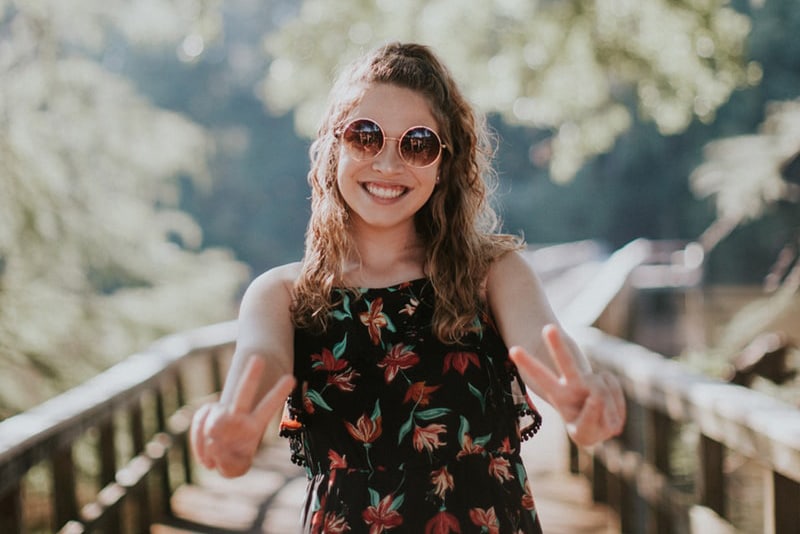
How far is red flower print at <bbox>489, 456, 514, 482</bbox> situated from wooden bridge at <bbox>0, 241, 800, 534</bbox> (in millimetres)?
771

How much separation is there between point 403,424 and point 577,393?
14.0 inches

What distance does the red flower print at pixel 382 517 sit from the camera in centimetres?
151

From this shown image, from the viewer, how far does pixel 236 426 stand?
1287 mm

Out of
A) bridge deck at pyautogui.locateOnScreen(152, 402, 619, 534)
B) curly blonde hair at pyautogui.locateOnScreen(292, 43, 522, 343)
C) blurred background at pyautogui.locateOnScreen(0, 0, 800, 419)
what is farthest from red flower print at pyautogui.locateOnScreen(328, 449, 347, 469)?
bridge deck at pyautogui.locateOnScreen(152, 402, 619, 534)

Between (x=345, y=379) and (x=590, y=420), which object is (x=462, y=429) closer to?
→ (x=345, y=379)

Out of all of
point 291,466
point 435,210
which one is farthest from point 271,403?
point 291,466

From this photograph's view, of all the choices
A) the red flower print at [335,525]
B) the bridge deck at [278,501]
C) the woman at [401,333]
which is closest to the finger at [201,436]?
the woman at [401,333]

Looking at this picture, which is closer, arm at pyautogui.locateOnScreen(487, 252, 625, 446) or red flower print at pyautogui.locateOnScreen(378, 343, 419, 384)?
arm at pyautogui.locateOnScreen(487, 252, 625, 446)

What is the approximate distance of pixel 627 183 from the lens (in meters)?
29.2

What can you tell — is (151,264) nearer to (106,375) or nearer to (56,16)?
(56,16)

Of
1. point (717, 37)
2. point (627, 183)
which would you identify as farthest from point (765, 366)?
point (627, 183)

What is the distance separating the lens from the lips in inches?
67.2

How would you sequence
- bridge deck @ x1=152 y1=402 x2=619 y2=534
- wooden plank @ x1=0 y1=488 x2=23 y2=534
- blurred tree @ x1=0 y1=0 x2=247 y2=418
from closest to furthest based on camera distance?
1. wooden plank @ x1=0 y1=488 x2=23 y2=534
2. bridge deck @ x1=152 y1=402 x2=619 y2=534
3. blurred tree @ x1=0 y1=0 x2=247 y2=418

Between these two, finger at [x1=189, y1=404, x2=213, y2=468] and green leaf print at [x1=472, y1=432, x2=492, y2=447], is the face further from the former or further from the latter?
finger at [x1=189, y1=404, x2=213, y2=468]
